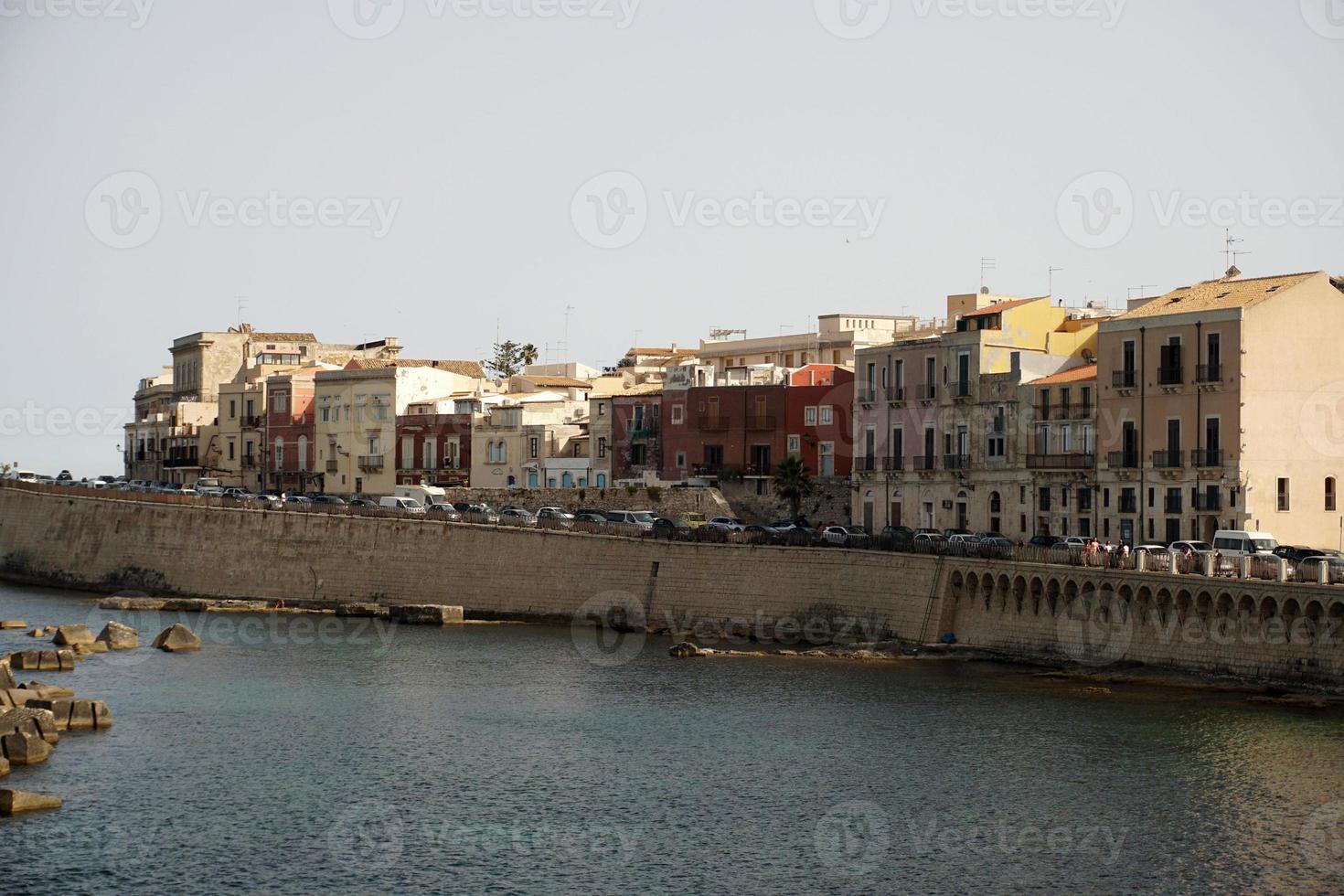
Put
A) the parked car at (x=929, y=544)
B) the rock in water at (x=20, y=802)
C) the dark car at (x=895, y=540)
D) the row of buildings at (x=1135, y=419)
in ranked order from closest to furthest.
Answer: the rock in water at (x=20, y=802) < the row of buildings at (x=1135, y=419) < the parked car at (x=929, y=544) < the dark car at (x=895, y=540)

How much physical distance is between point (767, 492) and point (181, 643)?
1311 inches

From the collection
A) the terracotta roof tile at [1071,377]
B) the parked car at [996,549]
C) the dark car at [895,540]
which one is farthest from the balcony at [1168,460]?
the dark car at [895,540]

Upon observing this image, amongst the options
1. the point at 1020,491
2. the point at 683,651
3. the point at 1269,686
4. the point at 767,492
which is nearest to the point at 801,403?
the point at 767,492

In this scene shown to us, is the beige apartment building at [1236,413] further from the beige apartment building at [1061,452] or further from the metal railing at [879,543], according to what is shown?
the metal railing at [879,543]

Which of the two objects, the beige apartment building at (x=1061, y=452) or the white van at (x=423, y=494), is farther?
the white van at (x=423, y=494)

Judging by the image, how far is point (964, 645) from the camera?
6700cm

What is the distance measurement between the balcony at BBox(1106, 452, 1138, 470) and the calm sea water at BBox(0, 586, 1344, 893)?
12.4m

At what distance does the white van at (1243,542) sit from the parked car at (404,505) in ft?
133

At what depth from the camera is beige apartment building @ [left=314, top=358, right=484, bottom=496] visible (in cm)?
11175

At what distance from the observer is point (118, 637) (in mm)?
74062

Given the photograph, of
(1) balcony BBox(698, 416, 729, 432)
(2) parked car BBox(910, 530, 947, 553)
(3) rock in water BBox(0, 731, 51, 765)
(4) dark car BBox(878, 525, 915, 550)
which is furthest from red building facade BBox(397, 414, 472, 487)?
(3) rock in water BBox(0, 731, 51, 765)

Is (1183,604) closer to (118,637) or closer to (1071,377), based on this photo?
(1071,377)

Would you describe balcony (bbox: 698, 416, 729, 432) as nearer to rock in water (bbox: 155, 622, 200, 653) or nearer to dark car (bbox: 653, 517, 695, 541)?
dark car (bbox: 653, 517, 695, 541)

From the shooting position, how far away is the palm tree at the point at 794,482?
90750 mm
